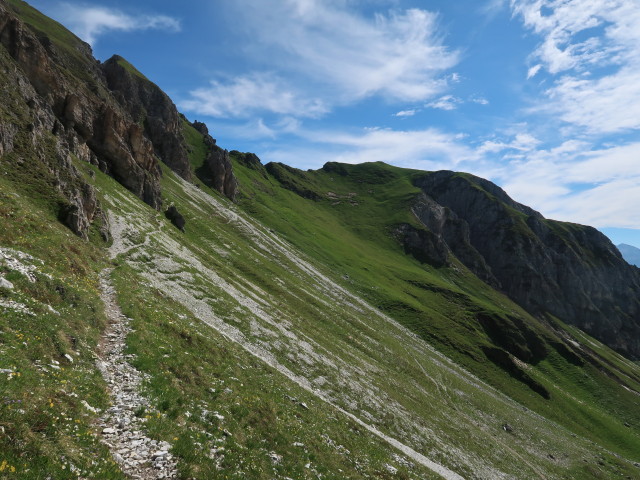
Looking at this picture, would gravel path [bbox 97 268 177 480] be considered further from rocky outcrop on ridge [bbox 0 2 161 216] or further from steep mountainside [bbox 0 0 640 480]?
rocky outcrop on ridge [bbox 0 2 161 216]

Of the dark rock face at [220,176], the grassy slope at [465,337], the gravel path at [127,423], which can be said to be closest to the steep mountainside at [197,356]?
the gravel path at [127,423]

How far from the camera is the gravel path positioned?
12305mm

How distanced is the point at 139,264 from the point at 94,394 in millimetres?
33586

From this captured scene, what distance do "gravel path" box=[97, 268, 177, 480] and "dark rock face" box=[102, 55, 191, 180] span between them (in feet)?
461

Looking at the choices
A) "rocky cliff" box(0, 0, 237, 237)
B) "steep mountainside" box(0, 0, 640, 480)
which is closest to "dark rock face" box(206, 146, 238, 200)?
"rocky cliff" box(0, 0, 237, 237)

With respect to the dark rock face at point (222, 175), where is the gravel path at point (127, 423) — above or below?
below

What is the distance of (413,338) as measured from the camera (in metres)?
106

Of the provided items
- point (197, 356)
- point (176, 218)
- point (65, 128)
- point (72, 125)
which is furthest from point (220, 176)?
point (197, 356)

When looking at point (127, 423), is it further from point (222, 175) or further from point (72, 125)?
point (222, 175)

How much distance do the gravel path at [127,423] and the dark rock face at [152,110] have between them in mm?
140582

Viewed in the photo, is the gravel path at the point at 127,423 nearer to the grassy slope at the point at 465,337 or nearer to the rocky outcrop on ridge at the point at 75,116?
the rocky outcrop on ridge at the point at 75,116

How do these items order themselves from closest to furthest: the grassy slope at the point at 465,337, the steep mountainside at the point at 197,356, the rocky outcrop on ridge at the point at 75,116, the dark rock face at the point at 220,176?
the steep mountainside at the point at 197,356 → the rocky outcrop on ridge at the point at 75,116 → the grassy slope at the point at 465,337 → the dark rock face at the point at 220,176

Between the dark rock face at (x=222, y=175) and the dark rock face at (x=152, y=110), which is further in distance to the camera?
the dark rock face at (x=222, y=175)

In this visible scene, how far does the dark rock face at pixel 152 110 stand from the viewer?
499 ft
